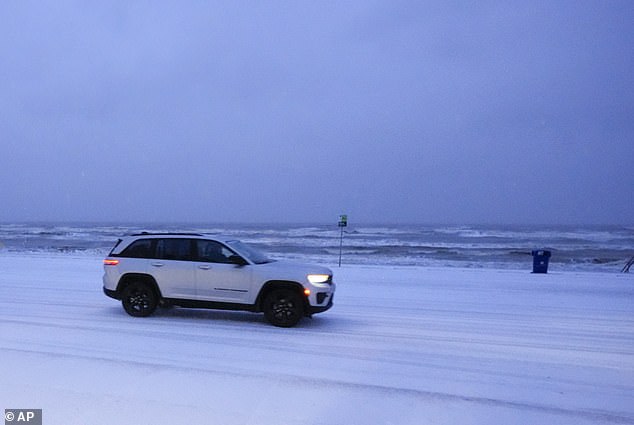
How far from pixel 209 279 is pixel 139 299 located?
1486 mm

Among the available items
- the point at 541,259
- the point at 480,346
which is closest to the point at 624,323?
the point at 480,346

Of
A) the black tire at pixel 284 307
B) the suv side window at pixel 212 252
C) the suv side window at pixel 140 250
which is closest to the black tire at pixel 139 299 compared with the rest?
the suv side window at pixel 140 250

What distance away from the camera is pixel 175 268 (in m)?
8.66

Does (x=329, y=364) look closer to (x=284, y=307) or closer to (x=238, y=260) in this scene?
(x=284, y=307)

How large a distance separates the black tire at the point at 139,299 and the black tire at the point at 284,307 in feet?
7.15

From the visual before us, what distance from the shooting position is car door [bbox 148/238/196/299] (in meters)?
8.58

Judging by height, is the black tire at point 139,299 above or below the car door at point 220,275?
below

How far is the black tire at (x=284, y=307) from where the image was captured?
317 inches

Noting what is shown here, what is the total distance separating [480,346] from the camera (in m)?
7.02

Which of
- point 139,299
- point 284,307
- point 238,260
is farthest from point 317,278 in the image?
point 139,299

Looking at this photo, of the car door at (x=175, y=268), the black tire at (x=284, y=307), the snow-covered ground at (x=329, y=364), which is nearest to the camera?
the snow-covered ground at (x=329, y=364)

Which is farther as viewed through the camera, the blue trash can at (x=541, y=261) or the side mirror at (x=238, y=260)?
the blue trash can at (x=541, y=261)

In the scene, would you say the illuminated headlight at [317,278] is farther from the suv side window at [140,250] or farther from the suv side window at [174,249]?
the suv side window at [140,250]

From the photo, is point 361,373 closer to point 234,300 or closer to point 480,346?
point 480,346
